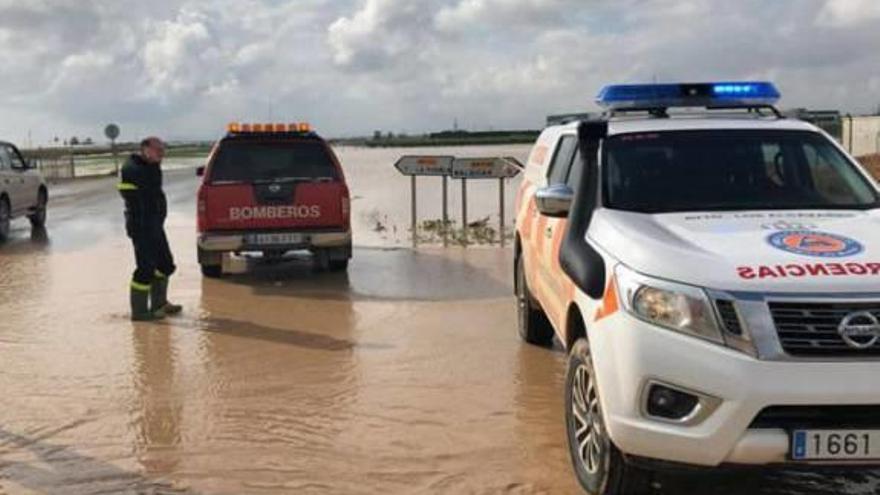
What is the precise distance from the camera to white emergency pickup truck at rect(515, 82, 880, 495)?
12.3 feet

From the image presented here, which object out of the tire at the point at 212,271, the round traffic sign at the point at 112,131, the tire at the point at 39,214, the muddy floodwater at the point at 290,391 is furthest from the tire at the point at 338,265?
the round traffic sign at the point at 112,131

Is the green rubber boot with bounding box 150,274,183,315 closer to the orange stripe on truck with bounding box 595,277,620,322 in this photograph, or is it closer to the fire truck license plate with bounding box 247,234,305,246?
the fire truck license plate with bounding box 247,234,305,246

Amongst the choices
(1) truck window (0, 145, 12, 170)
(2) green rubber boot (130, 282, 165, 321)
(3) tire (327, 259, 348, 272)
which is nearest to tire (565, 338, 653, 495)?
(2) green rubber boot (130, 282, 165, 321)

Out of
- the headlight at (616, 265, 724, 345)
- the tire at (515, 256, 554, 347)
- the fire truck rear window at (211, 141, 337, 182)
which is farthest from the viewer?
the fire truck rear window at (211, 141, 337, 182)

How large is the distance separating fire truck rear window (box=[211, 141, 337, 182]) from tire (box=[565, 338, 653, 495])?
7210 mm

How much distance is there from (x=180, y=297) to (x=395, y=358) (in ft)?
12.6

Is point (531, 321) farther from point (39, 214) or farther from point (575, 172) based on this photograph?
point (39, 214)

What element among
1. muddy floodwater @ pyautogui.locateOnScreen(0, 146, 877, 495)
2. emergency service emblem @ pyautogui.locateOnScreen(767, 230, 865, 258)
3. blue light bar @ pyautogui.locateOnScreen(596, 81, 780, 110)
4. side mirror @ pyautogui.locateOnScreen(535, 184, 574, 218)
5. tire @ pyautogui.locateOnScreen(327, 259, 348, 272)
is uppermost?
blue light bar @ pyautogui.locateOnScreen(596, 81, 780, 110)

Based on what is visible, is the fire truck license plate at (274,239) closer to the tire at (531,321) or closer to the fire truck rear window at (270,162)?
the fire truck rear window at (270,162)

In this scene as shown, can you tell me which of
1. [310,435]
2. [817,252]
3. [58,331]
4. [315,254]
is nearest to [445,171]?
[315,254]

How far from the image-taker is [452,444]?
5.43 m

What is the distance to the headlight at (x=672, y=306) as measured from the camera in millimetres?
3822

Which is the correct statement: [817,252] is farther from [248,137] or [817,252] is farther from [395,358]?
[248,137]

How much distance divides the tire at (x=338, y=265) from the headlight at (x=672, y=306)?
→ 8.24 metres
